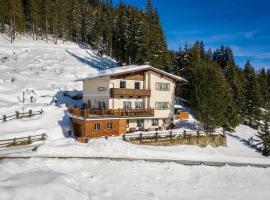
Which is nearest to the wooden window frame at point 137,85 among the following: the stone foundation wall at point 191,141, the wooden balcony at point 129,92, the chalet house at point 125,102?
the chalet house at point 125,102

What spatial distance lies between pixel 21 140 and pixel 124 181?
16.2 meters

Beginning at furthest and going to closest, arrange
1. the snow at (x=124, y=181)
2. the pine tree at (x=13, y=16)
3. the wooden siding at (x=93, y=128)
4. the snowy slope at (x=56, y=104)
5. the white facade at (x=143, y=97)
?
the pine tree at (x=13, y=16) → the white facade at (x=143, y=97) → the wooden siding at (x=93, y=128) → the snowy slope at (x=56, y=104) → the snow at (x=124, y=181)

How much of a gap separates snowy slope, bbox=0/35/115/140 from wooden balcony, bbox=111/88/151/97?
818 centimetres

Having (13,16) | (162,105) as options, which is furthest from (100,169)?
(13,16)

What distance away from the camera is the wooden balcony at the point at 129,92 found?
4378 centimetres

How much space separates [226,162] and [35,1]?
284 feet

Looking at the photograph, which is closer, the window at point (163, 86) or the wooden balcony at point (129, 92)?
the wooden balcony at point (129, 92)

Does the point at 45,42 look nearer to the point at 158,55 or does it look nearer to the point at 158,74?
the point at 158,55

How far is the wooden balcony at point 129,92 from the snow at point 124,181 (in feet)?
50.1

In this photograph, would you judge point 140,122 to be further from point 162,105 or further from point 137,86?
point 137,86

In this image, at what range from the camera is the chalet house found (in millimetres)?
41125

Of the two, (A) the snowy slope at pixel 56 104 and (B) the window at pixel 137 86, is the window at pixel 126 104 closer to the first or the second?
(B) the window at pixel 137 86

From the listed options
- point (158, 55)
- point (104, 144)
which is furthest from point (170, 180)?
point (158, 55)

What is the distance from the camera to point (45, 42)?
322 ft
